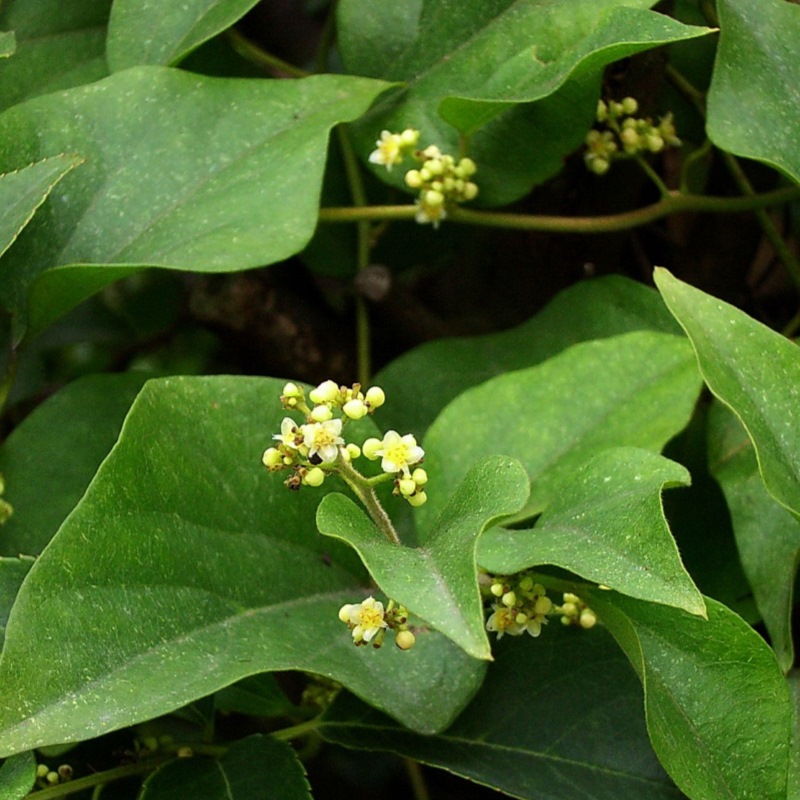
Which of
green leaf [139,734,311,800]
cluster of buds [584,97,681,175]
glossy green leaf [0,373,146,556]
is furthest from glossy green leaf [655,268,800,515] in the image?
glossy green leaf [0,373,146,556]

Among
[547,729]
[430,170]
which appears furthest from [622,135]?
[547,729]

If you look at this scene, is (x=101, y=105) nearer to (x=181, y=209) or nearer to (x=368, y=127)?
(x=181, y=209)

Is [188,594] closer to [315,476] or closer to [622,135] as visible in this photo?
[315,476]

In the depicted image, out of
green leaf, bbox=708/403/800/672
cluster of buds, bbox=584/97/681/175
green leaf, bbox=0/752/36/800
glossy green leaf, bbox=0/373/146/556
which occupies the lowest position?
green leaf, bbox=708/403/800/672

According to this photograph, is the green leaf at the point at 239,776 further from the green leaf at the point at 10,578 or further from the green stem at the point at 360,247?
the green stem at the point at 360,247

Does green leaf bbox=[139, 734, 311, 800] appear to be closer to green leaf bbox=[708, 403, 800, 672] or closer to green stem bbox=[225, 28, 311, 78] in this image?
green leaf bbox=[708, 403, 800, 672]

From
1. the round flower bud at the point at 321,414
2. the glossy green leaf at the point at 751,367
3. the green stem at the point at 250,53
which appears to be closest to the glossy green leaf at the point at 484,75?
the green stem at the point at 250,53
